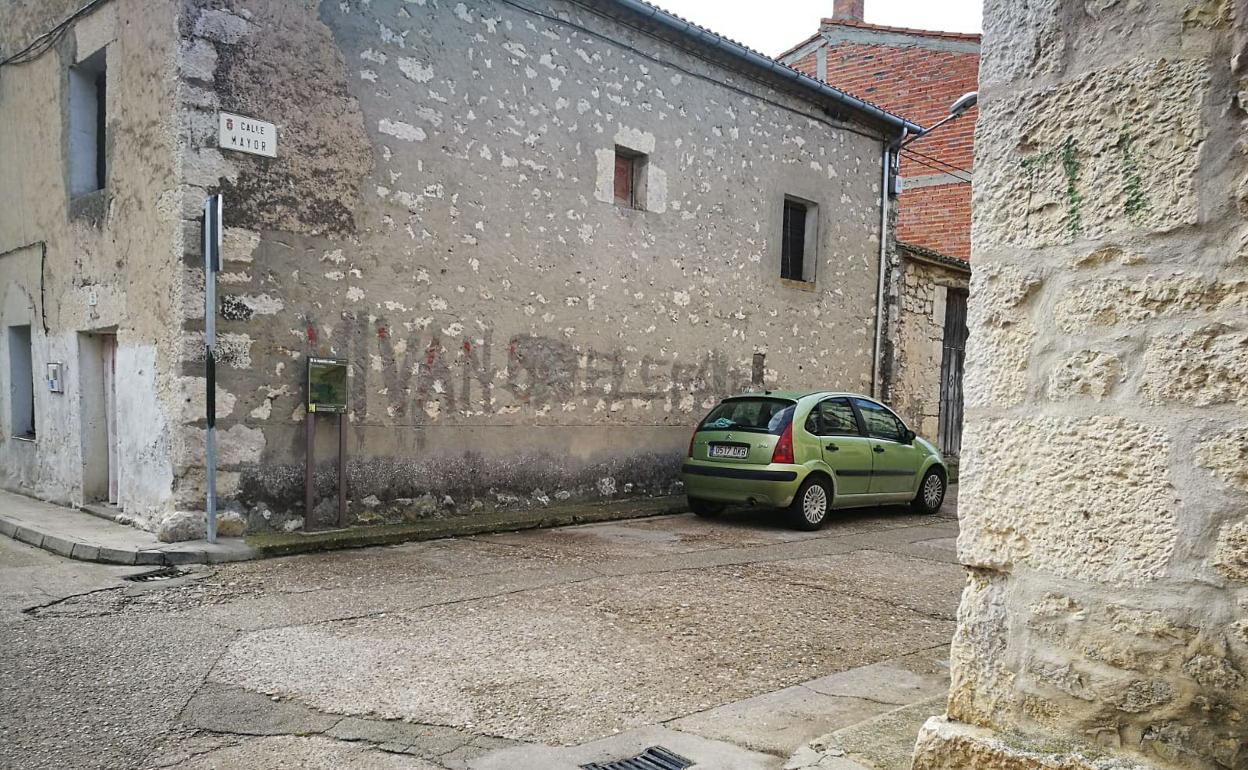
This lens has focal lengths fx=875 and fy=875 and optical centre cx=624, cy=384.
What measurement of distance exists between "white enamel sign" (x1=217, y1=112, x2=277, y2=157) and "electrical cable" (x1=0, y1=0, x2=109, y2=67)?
227 centimetres

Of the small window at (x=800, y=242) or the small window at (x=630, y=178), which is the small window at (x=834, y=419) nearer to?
the small window at (x=630, y=178)

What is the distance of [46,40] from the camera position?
917 centimetres

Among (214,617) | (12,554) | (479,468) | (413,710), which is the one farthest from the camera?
(479,468)

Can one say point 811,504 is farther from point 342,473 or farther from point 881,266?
point 881,266

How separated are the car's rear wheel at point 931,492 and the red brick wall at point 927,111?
8660 millimetres

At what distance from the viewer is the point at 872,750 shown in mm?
2766

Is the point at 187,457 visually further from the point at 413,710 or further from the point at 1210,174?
the point at 1210,174

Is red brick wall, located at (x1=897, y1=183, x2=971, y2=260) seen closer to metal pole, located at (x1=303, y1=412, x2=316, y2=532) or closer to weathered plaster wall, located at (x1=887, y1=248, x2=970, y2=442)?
weathered plaster wall, located at (x1=887, y1=248, x2=970, y2=442)

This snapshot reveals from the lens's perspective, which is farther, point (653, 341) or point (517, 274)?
point (653, 341)

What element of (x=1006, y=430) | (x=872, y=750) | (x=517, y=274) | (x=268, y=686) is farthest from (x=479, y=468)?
(x=1006, y=430)

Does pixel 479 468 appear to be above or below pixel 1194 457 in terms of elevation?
below

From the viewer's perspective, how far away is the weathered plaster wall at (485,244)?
763 cm

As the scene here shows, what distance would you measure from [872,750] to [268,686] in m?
2.74

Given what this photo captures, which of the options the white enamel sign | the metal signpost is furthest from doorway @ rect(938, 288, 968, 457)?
the metal signpost
